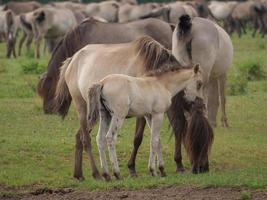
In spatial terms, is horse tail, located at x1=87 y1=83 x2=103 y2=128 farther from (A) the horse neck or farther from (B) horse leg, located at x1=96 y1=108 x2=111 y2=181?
(A) the horse neck

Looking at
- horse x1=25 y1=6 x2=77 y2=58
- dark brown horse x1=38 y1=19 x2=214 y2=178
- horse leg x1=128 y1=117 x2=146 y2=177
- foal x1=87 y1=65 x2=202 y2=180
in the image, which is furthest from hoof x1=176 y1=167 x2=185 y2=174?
horse x1=25 y1=6 x2=77 y2=58

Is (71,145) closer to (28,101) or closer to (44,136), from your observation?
Answer: (44,136)

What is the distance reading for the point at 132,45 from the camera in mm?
12047

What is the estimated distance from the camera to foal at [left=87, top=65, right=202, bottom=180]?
10.8 m

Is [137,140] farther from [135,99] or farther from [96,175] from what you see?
[135,99]

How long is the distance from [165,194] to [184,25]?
4.05 m

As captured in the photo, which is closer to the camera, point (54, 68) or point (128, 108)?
point (128, 108)

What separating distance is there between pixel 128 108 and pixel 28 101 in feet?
28.6

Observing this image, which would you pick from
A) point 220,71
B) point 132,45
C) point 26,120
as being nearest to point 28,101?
point 26,120

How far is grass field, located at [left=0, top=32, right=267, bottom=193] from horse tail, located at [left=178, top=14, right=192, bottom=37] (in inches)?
73.8

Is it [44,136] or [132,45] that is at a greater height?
[132,45]

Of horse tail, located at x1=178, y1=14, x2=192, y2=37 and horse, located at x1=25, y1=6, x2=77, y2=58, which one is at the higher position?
horse tail, located at x1=178, y1=14, x2=192, y2=37

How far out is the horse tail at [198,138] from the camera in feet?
39.3

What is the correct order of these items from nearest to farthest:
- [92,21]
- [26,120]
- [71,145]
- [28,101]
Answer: [71,145]
[92,21]
[26,120]
[28,101]
